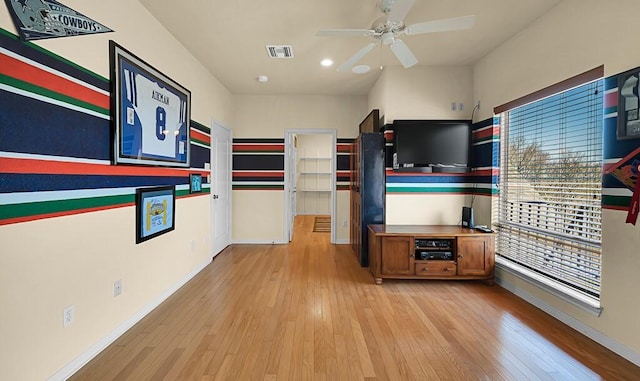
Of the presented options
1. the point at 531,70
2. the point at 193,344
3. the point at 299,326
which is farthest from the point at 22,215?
the point at 531,70

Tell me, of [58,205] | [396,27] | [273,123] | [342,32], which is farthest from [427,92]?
[58,205]

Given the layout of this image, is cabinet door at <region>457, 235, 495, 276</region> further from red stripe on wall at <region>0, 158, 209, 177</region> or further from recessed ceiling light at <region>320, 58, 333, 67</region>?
red stripe on wall at <region>0, 158, 209, 177</region>

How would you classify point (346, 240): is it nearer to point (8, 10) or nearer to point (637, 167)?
point (637, 167)

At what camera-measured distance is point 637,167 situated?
207 cm

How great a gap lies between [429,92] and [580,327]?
120 inches

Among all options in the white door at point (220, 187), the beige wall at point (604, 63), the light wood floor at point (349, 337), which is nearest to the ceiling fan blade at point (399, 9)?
the beige wall at point (604, 63)

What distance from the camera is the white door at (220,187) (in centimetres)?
467

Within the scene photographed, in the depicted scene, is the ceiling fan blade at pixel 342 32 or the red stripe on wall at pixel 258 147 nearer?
the ceiling fan blade at pixel 342 32

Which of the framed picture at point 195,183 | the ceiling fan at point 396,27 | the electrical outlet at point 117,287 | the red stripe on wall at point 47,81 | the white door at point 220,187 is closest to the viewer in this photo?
the red stripe on wall at point 47,81

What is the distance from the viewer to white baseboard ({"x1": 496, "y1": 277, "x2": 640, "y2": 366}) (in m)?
2.12

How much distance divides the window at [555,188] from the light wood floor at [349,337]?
18.6 inches

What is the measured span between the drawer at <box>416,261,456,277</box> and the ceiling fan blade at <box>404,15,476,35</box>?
2434 mm

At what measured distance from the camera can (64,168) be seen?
1.90 metres

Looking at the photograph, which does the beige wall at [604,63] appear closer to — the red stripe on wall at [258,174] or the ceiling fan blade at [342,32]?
the ceiling fan blade at [342,32]
